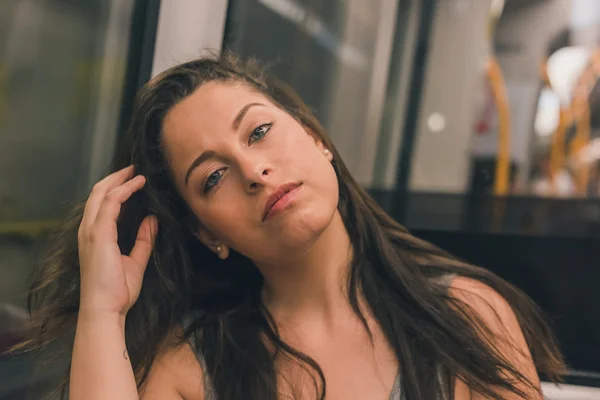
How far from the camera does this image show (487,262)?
140 centimetres

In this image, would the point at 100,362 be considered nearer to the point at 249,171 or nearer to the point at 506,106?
the point at 249,171

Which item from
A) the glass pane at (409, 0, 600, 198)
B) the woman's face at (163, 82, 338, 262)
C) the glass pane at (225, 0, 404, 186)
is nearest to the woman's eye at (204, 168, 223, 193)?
the woman's face at (163, 82, 338, 262)

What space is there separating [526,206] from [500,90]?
565 mm

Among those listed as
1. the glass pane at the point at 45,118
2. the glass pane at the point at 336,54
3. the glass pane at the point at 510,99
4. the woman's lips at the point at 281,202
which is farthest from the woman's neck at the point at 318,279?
the glass pane at the point at 510,99

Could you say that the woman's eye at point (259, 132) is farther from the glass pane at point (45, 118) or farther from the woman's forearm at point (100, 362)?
the glass pane at point (45, 118)

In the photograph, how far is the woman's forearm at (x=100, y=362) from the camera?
0.72 m

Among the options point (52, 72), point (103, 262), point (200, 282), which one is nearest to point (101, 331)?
point (103, 262)

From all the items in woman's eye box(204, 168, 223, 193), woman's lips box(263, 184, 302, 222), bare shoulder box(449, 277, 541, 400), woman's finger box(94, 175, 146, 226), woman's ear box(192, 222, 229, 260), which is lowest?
bare shoulder box(449, 277, 541, 400)

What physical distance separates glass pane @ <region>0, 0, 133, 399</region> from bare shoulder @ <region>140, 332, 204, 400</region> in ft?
1.01

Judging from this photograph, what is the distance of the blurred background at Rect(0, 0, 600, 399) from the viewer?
3.27ft

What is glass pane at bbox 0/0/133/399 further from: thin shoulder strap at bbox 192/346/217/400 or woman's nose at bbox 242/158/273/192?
woman's nose at bbox 242/158/273/192

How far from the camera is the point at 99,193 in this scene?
0.85 metres

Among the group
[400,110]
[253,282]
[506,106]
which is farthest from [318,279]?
[506,106]

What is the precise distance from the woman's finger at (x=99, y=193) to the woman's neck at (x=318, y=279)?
→ 0.94 feet
